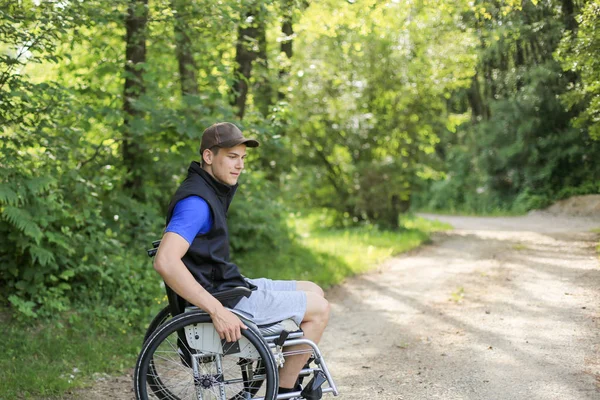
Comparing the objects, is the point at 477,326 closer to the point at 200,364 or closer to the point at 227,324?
the point at 200,364

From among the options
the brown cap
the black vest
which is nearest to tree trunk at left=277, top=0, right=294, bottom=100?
the brown cap

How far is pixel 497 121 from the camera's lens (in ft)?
39.2

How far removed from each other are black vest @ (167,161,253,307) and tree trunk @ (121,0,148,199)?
11.7ft

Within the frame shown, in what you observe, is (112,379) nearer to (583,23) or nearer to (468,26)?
(583,23)

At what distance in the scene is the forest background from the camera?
5520 mm

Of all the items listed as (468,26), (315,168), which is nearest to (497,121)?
(468,26)

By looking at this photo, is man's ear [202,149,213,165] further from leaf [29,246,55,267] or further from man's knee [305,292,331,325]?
→ leaf [29,246,55,267]

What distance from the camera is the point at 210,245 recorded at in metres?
3.44

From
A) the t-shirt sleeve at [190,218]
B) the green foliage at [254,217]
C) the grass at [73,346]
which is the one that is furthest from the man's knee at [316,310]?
the green foliage at [254,217]

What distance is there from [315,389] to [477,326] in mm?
2756

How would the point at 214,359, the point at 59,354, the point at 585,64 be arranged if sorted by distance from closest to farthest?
the point at 214,359 < the point at 59,354 < the point at 585,64

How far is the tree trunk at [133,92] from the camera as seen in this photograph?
279 inches

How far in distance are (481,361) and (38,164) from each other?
3.92 metres

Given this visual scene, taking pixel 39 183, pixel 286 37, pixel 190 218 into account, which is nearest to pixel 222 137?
pixel 190 218
